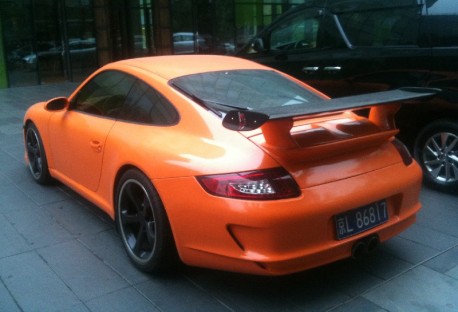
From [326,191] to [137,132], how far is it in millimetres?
1390

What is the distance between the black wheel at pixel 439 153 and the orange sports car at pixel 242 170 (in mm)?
1606

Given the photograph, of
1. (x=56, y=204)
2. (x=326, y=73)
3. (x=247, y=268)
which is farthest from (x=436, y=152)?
(x=56, y=204)

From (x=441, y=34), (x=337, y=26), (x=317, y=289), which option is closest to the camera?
(x=317, y=289)

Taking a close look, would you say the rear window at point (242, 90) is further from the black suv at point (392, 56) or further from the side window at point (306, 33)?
the side window at point (306, 33)

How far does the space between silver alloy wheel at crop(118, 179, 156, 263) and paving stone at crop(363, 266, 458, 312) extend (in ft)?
4.55

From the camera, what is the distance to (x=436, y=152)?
4.89 m

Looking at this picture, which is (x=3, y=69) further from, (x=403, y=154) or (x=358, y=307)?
(x=358, y=307)

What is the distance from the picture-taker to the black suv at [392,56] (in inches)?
187

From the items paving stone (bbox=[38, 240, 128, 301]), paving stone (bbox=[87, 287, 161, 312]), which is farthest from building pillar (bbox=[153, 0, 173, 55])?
paving stone (bbox=[87, 287, 161, 312])

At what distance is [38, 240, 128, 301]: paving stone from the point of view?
3117 mm

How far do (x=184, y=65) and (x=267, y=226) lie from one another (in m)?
→ 1.74

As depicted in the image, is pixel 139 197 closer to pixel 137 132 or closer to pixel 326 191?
pixel 137 132

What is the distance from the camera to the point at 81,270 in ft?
11.0

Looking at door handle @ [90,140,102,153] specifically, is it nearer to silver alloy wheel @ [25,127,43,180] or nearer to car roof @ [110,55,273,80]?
car roof @ [110,55,273,80]
